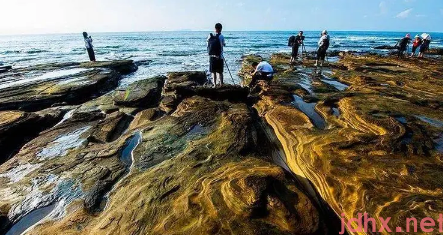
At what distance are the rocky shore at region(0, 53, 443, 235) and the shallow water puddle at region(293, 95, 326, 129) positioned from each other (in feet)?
0.18

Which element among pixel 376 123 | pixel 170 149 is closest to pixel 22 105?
pixel 170 149

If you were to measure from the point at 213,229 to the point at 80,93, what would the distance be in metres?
11.5

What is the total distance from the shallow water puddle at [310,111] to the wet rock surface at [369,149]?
0.45ft

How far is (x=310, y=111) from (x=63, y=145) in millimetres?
7560

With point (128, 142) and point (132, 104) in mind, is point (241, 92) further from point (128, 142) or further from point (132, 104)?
point (128, 142)

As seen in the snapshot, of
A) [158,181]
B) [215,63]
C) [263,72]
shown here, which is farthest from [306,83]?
[158,181]

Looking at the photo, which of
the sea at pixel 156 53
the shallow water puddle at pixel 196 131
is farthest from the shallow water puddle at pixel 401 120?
the sea at pixel 156 53

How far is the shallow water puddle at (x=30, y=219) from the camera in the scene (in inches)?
171

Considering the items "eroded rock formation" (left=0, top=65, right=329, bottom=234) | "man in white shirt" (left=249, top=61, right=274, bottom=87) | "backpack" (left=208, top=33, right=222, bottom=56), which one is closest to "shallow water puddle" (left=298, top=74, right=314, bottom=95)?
"man in white shirt" (left=249, top=61, right=274, bottom=87)

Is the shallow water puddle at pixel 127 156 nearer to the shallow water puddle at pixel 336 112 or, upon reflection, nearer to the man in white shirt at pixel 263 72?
the shallow water puddle at pixel 336 112

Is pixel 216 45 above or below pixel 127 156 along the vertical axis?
above

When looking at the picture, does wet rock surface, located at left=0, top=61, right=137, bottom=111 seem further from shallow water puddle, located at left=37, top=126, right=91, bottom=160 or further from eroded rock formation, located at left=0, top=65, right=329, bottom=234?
shallow water puddle, located at left=37, top=126, right=91, bottom=160

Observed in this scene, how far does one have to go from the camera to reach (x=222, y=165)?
17.6ft

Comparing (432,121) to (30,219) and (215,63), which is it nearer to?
(215,63)
